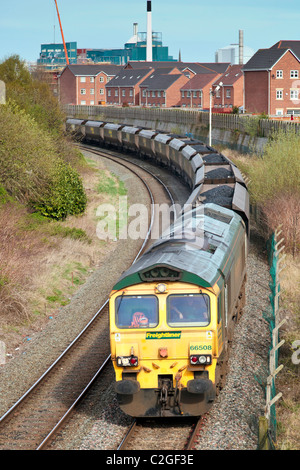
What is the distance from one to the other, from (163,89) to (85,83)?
2190 cm

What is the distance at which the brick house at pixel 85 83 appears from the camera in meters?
110

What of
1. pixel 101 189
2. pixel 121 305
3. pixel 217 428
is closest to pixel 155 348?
pixel 121 305

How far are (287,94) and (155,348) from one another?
200 feet

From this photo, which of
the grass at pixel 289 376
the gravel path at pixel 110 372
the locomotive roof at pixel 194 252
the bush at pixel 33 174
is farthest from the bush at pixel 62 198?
the locomotive roof at pixel 194 252

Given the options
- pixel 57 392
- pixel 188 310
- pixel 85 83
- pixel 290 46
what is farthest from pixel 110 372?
pixel 85 83

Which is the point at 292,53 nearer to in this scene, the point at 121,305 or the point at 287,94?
the point at 287,94

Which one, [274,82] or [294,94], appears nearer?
[274,82]

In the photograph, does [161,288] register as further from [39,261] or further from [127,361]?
[39,261]

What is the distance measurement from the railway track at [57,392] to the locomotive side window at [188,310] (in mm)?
3090

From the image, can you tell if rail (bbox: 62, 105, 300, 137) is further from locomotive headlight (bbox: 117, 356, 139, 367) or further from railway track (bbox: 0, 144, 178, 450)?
locomotive headlight (bbox: 117, 356, 139, 367)

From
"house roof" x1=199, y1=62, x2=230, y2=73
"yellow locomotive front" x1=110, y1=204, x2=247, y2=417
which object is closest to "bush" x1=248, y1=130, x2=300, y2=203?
"yellow locomotive front" x1=110, y1=204, x2=247, y2=417

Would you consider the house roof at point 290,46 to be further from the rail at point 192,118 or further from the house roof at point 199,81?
the house roof at point 199,81

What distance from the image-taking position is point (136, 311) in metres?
11.2

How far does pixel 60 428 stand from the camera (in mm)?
11867
